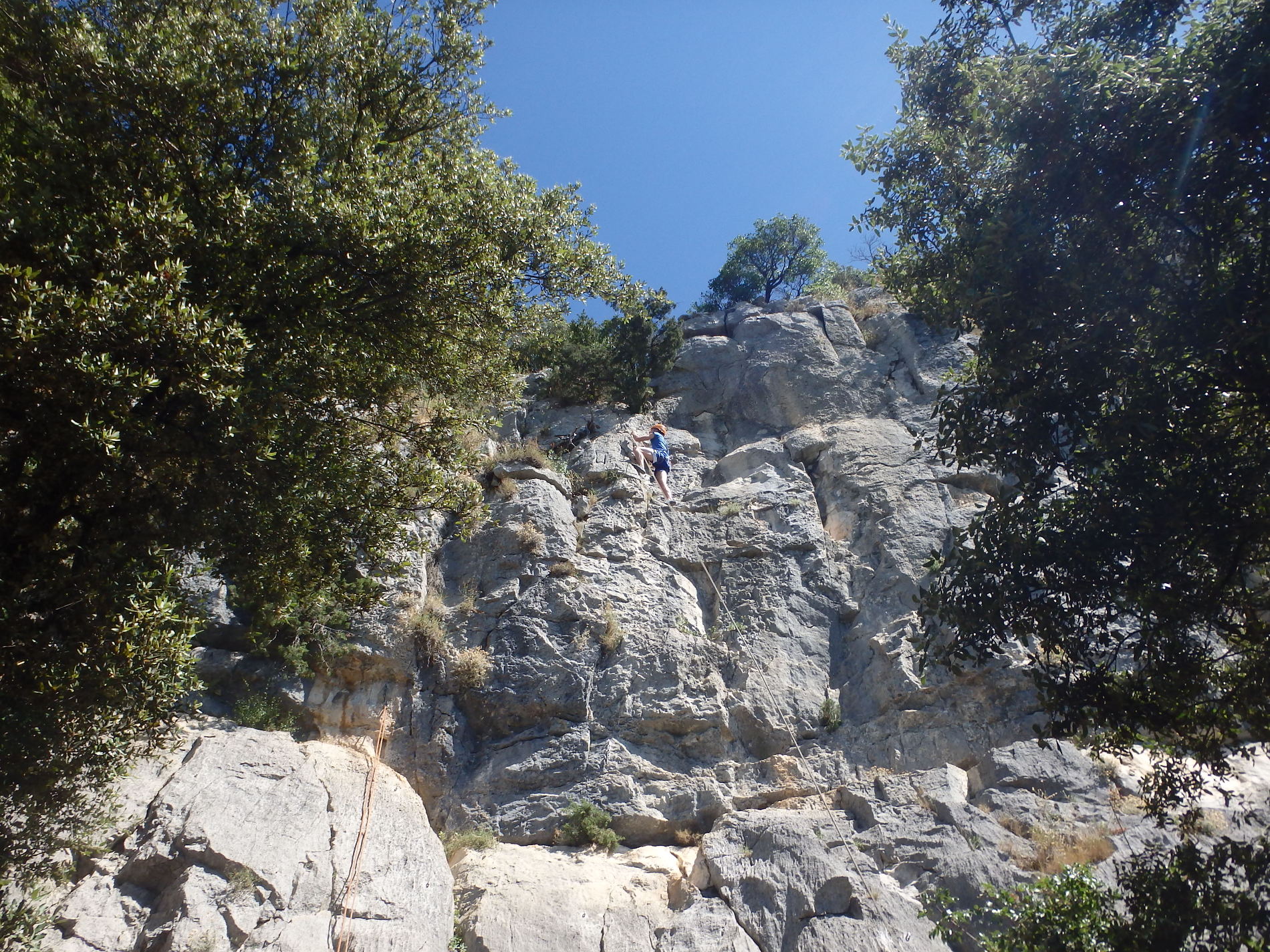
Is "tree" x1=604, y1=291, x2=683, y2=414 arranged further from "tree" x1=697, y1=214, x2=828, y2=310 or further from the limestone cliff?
"tree" x1=697, y1=214, x2=828, y2=310

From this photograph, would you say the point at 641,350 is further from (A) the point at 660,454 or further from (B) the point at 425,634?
(B) the point at 425,634

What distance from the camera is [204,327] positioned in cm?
662

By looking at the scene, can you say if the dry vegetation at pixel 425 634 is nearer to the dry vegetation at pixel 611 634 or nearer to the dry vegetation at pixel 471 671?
the dry vegetation at pixel 471 671

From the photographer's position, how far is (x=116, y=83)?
770 centimetres

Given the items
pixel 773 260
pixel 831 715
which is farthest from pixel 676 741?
pixel 773 260

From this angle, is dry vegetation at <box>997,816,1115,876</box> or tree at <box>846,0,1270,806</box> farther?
dry vegetation at <box>997,816,1115,876</box>

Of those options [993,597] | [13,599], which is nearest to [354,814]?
[13,599]

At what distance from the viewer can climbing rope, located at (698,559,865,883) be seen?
36.6ft

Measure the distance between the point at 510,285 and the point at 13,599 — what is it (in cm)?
600

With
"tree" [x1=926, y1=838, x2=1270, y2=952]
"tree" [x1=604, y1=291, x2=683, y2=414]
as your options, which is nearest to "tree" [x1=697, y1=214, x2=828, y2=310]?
"tree" [x1=604, y1=291, x2=683, y2=414]

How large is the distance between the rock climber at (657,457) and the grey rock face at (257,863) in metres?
9.32

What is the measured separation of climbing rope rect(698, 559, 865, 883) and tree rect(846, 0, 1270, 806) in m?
4.76

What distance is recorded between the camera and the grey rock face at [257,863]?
8.79 metres

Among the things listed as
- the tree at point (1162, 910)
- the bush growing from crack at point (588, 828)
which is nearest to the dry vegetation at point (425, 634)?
the bush growing from crack at point (588, 828)
